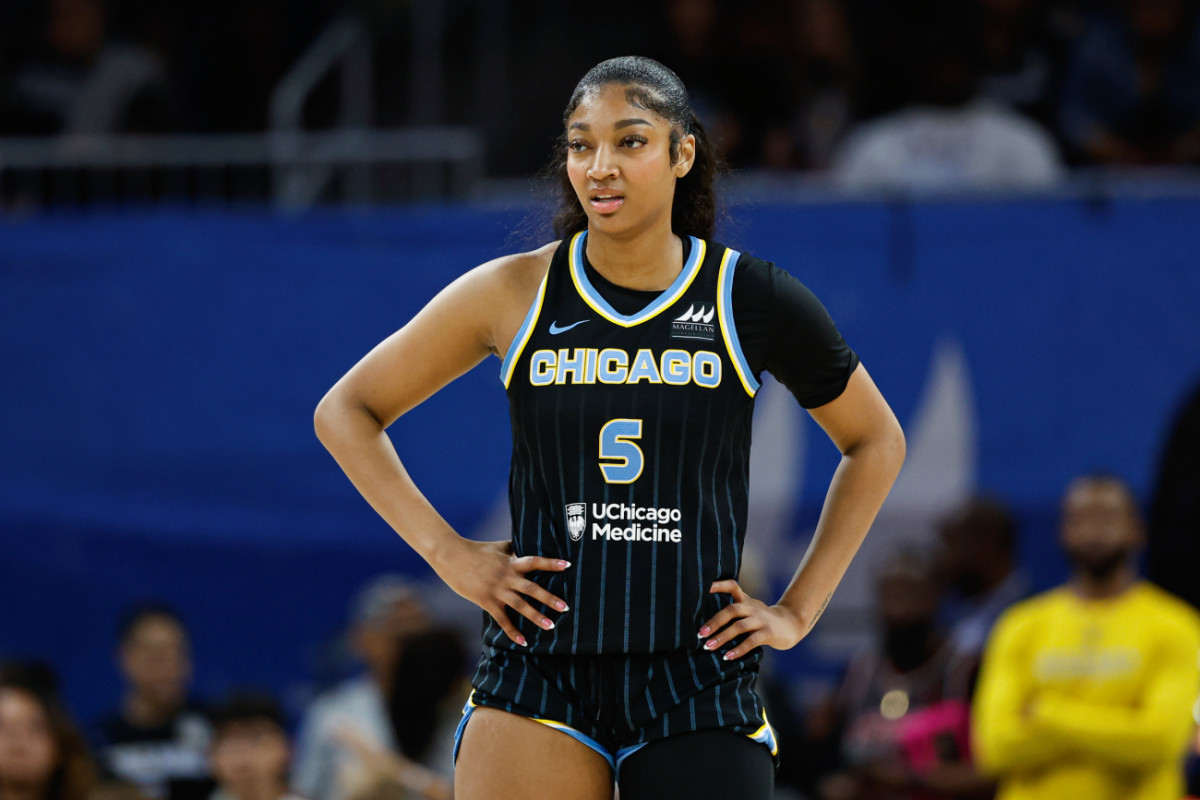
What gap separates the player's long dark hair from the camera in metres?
3.35

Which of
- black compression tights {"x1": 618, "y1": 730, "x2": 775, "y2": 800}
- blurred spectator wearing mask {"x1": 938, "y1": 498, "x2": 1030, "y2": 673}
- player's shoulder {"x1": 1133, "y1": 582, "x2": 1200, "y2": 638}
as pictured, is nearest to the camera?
black compression tights {"x1": 618, "y1": 730, "x2": 775, "y2": 800}

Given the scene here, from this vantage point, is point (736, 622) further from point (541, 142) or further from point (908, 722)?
point (541, 142)

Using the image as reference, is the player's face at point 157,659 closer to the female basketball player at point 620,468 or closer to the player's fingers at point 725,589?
the female basketball player at point 620,468

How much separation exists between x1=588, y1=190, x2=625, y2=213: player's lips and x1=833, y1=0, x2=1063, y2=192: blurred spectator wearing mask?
5419 mm

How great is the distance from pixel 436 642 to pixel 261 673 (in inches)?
76.6

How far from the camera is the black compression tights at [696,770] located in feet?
10.4

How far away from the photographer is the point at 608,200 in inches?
131

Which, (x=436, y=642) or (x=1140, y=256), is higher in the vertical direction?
(x=1140, y=256)

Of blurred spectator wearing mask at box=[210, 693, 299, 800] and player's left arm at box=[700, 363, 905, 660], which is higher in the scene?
player's left arm at box=[700, 363, 905, 660]

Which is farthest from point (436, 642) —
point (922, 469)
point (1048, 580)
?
point (1048, 580)

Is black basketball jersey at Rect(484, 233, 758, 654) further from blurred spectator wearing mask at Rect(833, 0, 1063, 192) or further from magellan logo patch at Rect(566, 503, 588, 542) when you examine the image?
blurred spectator wearing mask at Rect(833, 0, 1063, 192)

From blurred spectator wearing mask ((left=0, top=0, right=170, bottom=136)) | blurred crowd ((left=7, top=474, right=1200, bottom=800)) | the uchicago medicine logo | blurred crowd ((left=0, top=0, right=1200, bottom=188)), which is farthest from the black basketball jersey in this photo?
blurred spectator wearing mask ((left=0, top=0, right=170, bottom=136))

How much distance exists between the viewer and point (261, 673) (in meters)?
8.52

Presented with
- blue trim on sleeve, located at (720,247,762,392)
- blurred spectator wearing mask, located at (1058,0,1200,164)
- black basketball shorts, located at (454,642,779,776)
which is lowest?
black basketball shorts, located at (454,642,779,776)
